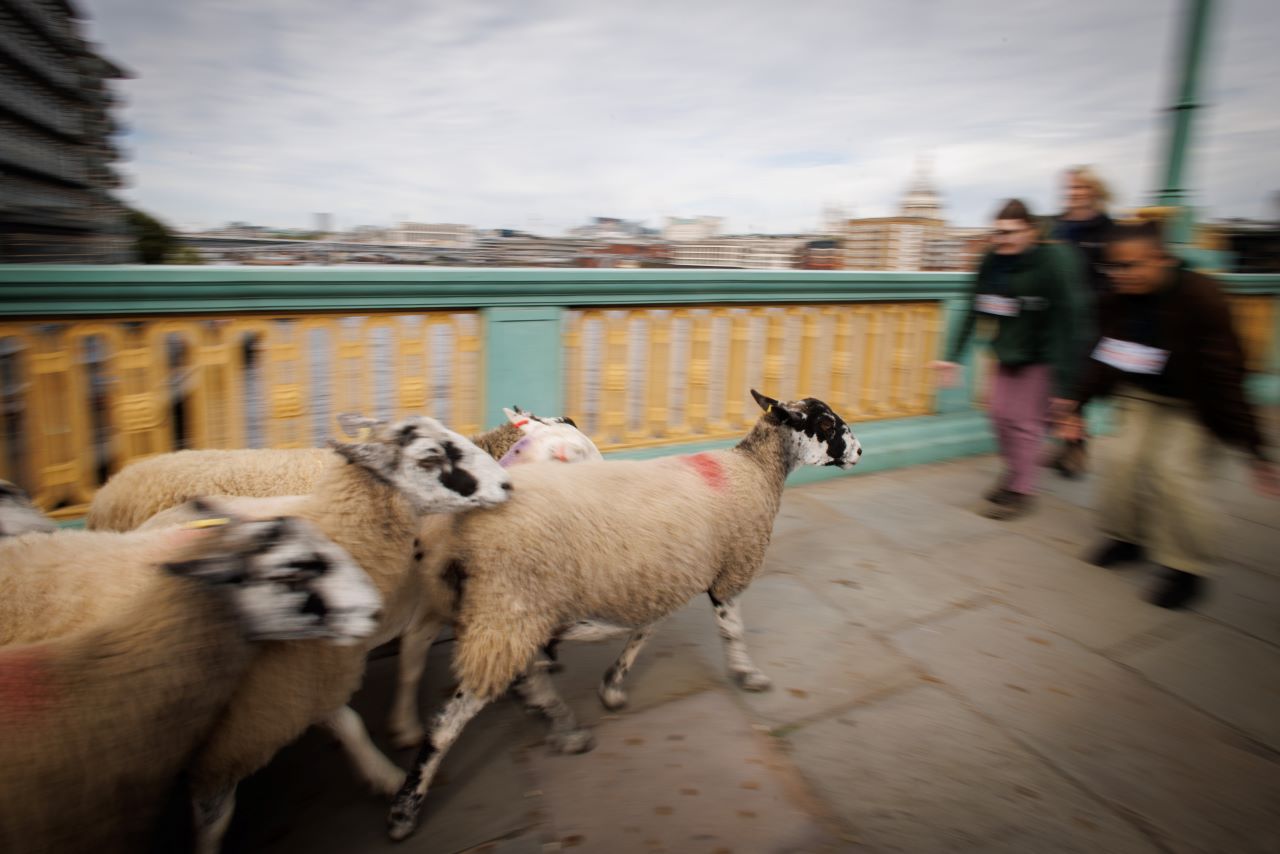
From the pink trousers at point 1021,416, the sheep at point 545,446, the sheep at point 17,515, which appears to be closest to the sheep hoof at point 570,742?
the sheep at point 545,446

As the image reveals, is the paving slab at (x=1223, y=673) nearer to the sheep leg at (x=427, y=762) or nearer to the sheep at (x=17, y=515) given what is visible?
the sheep leg at (x=427, y=762)

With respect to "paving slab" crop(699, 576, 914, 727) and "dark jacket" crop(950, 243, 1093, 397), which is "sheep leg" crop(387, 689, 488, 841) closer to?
"paving slab" crop(699, 576, 914, 727)

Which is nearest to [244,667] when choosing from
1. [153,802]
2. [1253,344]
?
[153,802]

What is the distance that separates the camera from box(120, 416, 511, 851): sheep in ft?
5.50

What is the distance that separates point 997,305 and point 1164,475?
4.52ft

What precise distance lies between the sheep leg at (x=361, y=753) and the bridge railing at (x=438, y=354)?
5.22 ft

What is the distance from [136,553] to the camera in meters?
1.78

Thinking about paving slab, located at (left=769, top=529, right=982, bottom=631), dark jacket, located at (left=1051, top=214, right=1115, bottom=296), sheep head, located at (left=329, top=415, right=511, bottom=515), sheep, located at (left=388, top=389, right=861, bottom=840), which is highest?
dark jacket, located at (left=1051, top=214, right=1115, bottom=296)

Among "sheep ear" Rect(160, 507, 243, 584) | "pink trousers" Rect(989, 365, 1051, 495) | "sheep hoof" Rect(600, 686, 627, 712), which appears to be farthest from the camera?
"pink trousers" Rect(989, 365, 1051, 495)

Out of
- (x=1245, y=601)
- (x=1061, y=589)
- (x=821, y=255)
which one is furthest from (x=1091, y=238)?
(x=1061, y=589)

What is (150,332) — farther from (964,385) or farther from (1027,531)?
(964,385)

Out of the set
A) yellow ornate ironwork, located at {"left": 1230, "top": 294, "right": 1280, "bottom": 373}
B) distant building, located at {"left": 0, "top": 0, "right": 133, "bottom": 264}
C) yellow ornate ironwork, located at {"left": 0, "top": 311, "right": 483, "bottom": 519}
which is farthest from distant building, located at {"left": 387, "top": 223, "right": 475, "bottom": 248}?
yellow ornate ironwork, located at {"left": 1230, "top": 294, "right": 1280, "bottom": 373}

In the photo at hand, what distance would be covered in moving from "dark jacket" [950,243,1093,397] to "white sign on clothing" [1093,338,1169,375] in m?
0.36

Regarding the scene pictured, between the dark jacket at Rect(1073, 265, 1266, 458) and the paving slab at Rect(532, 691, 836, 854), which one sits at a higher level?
the dark jacket at Rect(1073, 265, 1266, 458)
